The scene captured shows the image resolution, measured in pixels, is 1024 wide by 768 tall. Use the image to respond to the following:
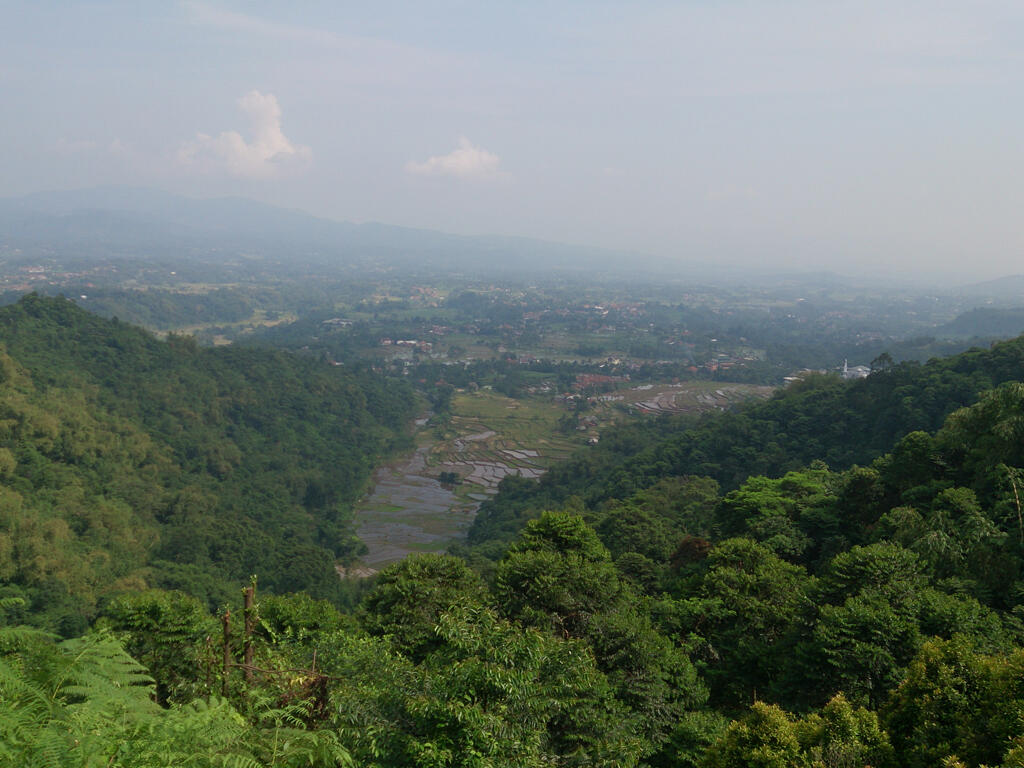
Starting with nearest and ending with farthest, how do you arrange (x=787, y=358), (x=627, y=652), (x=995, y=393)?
(x=627, y=652)
(x=995, y=393)
(x=787, y=358)

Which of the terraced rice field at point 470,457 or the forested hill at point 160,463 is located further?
the terraced rice field at point 470,457

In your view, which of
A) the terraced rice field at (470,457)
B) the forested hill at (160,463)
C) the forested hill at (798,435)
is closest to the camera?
the forested hill at (160,463)

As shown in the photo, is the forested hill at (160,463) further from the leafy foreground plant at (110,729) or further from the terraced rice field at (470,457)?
the leafy foreground plant at (110,729)

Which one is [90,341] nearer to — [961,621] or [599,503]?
[599,503]

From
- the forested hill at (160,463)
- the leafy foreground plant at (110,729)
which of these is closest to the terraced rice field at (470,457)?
the forested hill at (160,463)

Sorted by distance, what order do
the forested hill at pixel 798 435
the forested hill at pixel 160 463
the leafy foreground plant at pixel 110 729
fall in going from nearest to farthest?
the leafy foreground plant at pixel 110 729 < the forested hill at pixel 160 463 < the forested hill at pixel 798 435

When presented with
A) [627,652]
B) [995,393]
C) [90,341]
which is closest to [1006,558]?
[995,393]
